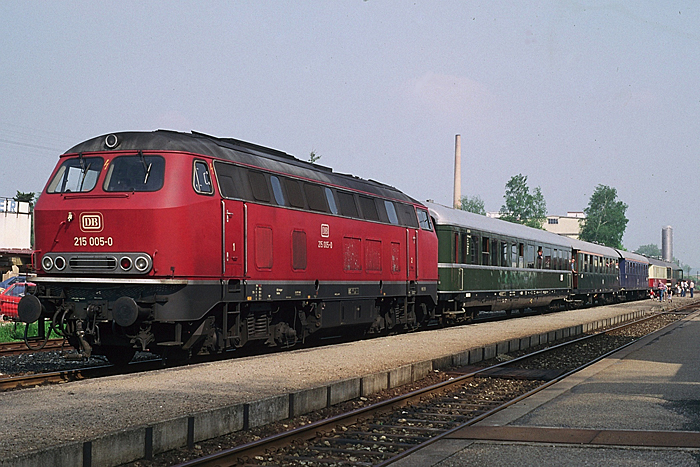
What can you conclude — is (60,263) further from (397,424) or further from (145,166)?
(397,424)

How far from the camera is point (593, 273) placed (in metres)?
45.3

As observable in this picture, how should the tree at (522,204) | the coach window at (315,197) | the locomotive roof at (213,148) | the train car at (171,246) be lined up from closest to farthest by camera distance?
the train car at (171,246), the locomotive roof at (213,148), the coach window at (315,197), the tree at (522,204)

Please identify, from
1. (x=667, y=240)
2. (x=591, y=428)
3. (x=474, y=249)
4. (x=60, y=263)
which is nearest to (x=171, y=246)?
(x=60, y=263)

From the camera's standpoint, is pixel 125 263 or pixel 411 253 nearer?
pixel 125 263

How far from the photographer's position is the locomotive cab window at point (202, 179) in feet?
42.4

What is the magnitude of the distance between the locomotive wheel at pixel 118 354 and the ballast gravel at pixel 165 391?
2084 mm

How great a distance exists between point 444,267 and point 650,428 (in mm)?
16076

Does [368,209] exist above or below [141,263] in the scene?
above

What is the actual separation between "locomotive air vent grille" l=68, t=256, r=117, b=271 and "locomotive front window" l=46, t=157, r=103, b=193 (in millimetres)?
1243

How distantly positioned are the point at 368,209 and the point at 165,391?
10047 millimetres

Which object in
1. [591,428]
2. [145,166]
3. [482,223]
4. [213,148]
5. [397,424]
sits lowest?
[397,424]

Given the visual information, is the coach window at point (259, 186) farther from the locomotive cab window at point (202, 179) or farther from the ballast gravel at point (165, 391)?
the ballast gravel at point (165, 391)

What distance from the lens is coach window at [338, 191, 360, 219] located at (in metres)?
17.8

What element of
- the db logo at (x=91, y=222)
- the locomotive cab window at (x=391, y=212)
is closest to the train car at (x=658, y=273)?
the locomotive cab window at (x=391, y=212)
